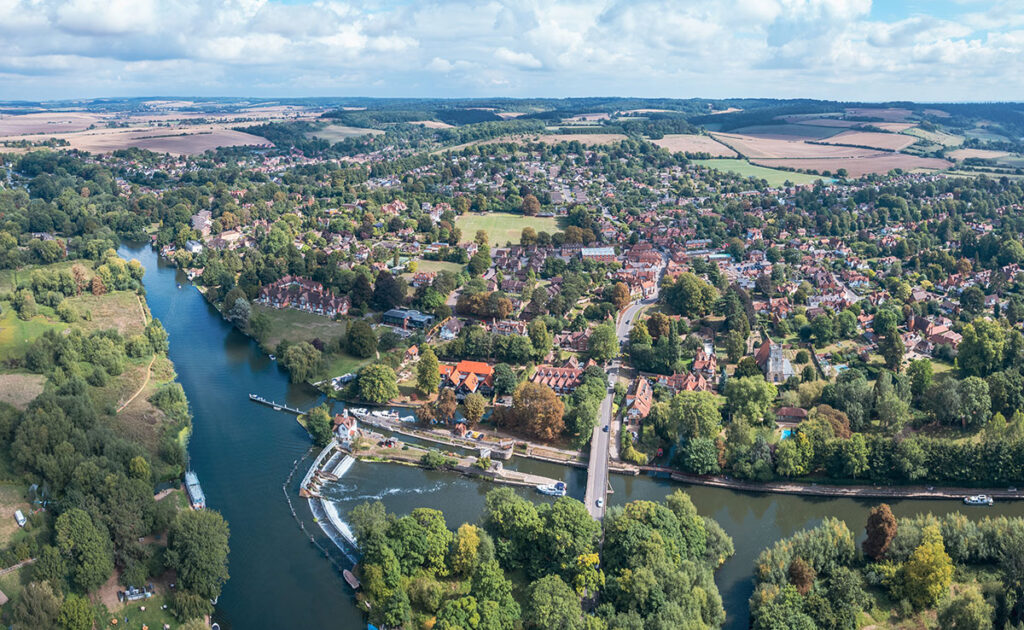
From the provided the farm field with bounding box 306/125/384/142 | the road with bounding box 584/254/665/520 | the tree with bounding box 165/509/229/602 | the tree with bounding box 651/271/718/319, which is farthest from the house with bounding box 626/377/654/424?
the farm field with bounding box 306/125/384/142

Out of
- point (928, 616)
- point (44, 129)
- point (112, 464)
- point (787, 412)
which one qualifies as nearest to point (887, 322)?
point (787, 412)

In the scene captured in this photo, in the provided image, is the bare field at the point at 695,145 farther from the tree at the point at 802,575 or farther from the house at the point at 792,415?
the tree at the point at 802,575

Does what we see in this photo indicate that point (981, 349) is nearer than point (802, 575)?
No

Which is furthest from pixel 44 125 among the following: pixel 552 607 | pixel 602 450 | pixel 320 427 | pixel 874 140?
pixel 552 607

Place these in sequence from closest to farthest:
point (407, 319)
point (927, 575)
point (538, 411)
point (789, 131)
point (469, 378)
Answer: point (927, 575), point (538, 411), point (469, 378), point (407, 319), point (789, 131)

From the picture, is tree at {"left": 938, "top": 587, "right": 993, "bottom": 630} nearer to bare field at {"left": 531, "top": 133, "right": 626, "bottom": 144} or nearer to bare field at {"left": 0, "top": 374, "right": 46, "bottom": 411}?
bare field at {"left": 0, "top": 374, "right": 46, "bottom": 411}

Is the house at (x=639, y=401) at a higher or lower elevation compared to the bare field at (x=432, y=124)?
lower

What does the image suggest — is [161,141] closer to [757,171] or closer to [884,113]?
[757,171]

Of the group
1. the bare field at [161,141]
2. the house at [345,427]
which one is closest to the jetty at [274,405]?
the house at [345,427]
